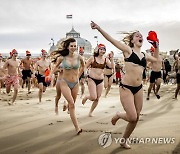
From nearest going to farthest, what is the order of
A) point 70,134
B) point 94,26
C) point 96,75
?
point 94,26 → point 70,134 → point 96,75

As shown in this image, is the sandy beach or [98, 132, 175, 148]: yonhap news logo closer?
the sandy beach

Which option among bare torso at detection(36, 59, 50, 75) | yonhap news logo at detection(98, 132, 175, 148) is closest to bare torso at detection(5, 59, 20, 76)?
bare torso at detection(36, 59, 50, 75)

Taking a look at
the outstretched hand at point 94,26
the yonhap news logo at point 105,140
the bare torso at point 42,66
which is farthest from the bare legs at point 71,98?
the bare torso at point 42,66

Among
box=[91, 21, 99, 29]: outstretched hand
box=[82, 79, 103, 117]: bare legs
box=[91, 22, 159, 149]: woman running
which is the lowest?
box=[82, 79, 103, 117]: bare legs

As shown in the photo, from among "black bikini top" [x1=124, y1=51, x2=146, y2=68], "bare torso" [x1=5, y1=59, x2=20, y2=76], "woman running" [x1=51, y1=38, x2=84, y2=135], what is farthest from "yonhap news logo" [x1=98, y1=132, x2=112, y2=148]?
"bare torso" [x1=5, y1=59, x2=20, y2=76]

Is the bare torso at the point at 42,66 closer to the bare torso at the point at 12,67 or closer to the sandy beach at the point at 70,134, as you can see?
the bare torso at the point at 12,67

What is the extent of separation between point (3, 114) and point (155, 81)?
6.18m

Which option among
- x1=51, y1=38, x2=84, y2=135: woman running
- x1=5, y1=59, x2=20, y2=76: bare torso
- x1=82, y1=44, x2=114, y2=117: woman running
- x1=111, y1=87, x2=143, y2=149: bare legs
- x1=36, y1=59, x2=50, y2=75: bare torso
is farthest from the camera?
x1=36, y1=59, x2=50, y2=75: bare torso

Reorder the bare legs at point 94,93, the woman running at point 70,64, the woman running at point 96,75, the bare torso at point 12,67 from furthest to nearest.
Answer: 1. the bare torso at point 12,67
2. the woman running at point 96,75
3. the bare legs at point 94,93
4. the woman running at point 70,64

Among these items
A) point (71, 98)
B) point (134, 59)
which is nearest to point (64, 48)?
point (71, 98)

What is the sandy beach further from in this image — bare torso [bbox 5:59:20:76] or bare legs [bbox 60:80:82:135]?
bare torso [bbox 5:59:20:76]

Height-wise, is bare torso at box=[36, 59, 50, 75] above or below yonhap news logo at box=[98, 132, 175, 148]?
above

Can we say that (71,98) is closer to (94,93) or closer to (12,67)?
(94,93)

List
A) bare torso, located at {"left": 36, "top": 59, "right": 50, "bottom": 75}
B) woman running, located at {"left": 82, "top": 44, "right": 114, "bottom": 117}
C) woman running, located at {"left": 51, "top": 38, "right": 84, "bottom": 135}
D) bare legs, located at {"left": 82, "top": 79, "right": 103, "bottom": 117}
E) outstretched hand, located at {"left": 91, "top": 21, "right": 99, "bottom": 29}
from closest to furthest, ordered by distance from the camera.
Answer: outstretched hand, located at {"left": 91, "top": 21, "right": 99, "bottom": 29}
woman running, located at {"left": 51, "top": 38, "right": 84, "bottom": 135}
bare legs, located at {"left": 82, "top": 79, "right": 103, "bottom": 117}
woman running, located at {"left": 82, "top": 44, "right": 114, "bottom": 117}
bare torso, located at {"left": 36, "top": 59, "right": 50, "bottom": 75}
